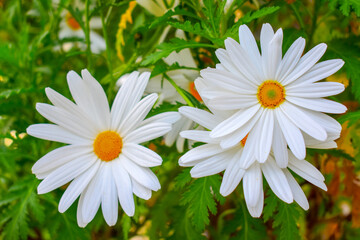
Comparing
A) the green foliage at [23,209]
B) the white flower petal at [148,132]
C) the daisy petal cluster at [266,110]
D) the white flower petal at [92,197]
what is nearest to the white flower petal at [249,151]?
the daisy petal cluster at [266,110]

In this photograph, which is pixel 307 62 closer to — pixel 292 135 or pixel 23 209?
pixel 292 135

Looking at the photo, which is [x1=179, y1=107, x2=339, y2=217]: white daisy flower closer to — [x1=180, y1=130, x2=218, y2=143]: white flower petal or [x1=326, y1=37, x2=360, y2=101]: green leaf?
[x1=180, y1=130, x2=218, y2=143]: white flower petal

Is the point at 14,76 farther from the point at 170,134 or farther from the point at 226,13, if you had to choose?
the point at 226,13

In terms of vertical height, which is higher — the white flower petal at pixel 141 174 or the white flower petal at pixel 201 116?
the white flower petal at pixel 201 116

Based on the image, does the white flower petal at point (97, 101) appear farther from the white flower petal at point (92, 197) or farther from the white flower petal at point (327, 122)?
the white flower petal at point (327, 122)

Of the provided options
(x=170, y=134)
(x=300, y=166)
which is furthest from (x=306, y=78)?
(x=170, y=134)

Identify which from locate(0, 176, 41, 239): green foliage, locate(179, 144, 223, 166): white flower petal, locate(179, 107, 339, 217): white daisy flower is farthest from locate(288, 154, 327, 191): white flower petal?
locate(0, 176, 41, 239): green foliage
